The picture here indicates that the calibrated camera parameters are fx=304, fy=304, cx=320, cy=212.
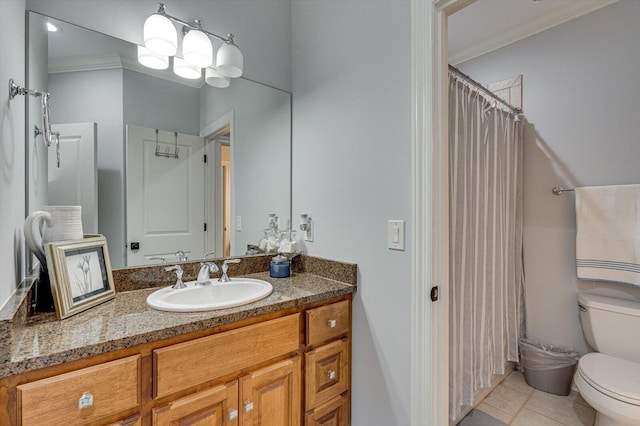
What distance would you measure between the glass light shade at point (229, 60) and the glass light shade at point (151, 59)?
24 centimetres

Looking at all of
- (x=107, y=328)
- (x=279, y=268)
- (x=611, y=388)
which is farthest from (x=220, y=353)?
(x=611, y=388)

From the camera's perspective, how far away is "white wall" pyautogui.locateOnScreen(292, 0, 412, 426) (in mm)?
1250

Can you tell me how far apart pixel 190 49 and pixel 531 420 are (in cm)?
270

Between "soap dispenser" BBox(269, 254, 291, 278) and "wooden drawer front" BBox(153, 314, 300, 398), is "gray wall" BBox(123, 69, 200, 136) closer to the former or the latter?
"soap dispenser" BBox(269, 254, 291, 278)

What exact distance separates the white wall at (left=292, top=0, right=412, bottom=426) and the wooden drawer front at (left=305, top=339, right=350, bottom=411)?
0.22ft

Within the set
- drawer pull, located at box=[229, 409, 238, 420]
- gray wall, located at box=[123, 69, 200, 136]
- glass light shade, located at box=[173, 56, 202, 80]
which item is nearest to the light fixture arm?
glass light shade, located at box=[173, 56, 202, 80]

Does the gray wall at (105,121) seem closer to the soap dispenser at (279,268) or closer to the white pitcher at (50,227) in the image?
the white pitcher at (50,227)

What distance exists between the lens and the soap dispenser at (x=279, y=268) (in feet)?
5.14

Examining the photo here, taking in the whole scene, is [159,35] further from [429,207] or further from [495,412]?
[495,412]

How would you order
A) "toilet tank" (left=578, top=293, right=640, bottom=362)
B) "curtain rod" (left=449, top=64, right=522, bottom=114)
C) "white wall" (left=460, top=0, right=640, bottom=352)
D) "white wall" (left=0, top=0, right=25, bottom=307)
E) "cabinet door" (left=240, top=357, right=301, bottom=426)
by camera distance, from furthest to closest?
"white wall" (left=460, top=0, right=640, bottom=352), "toilet tank" (left=578, top=293, right=640, bottom=362), "curtain rod" (left=449, top=64, right=522, bottom=114), "cabinet door" (left=240, top=357, right=301, bottom=426), "white wall" (left=0, top=0, right=25, bottom=307)

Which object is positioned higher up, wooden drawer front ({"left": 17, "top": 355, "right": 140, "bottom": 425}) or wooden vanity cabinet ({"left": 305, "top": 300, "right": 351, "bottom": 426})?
wooden drawer front ({"left": 17, "top": 355, "right": 140, "bottom": 425})

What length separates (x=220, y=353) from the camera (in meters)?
1.00

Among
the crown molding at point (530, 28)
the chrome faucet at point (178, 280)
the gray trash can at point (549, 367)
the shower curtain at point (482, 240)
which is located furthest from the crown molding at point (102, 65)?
the gray trash can at point (549, 367)

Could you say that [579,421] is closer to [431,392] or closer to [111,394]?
[431,392]
